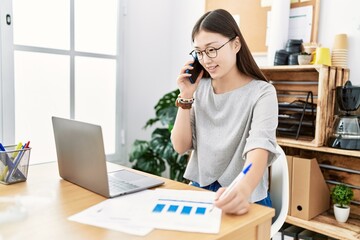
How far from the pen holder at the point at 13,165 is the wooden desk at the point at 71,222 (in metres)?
0.03

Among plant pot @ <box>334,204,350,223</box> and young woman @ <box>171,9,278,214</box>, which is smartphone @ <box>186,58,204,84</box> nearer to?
young woman @ <box>171,9,278,214</box>

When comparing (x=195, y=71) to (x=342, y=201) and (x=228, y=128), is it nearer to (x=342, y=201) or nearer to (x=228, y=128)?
(x=228, y=128)

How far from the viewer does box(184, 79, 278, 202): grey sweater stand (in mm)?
1195

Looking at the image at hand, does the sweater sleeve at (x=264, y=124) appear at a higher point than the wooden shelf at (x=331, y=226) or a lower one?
higher

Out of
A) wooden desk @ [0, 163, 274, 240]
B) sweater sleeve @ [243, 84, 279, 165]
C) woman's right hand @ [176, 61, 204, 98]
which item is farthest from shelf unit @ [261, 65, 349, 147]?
wooden desk @ [0, 163, 274, 240]

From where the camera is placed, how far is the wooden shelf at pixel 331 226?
5.37 ft

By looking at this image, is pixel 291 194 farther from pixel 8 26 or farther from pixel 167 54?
pixel 8 26

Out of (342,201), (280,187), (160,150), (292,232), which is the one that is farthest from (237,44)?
(160,150)

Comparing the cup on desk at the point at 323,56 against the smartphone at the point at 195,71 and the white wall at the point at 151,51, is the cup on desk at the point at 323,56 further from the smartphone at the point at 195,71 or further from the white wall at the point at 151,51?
the white wall at the point at 151,51

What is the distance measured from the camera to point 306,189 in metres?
1.78

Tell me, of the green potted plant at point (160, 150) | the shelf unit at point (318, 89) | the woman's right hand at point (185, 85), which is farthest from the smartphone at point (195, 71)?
the green potted plant at point (160, 150)

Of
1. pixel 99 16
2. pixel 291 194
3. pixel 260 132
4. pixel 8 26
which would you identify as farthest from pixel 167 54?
pixel 260 132

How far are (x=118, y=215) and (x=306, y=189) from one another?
4.19 ft

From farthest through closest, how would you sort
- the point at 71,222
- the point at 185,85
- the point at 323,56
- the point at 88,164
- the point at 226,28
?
the point at 323,56, the point at 185,85, the point at 226,28, the point at 88,164, the point at 71,222
